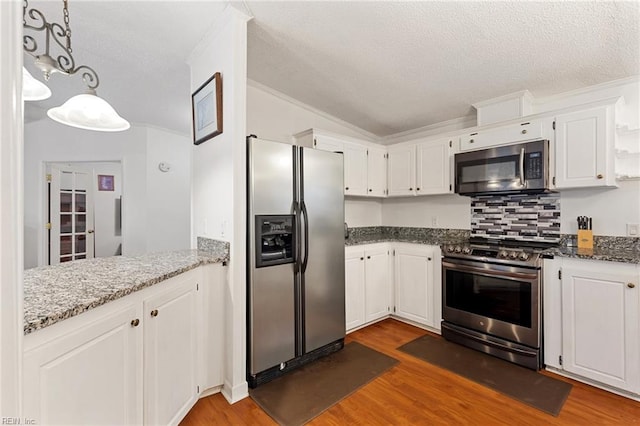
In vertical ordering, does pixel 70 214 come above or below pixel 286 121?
below

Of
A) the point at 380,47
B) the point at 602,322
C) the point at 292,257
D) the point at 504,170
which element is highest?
the point at 380,47

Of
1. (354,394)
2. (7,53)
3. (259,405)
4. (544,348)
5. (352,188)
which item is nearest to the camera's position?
(7,53)

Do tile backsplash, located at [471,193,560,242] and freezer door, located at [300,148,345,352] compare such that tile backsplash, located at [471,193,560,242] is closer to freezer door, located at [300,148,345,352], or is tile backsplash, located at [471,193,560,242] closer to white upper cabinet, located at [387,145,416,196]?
white upper cabinet, located at [387,145,416,196]

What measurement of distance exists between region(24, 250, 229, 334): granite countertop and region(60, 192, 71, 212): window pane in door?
344 cm

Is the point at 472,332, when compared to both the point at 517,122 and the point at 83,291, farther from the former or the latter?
the point at 83,291

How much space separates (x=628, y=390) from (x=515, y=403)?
0.80 m

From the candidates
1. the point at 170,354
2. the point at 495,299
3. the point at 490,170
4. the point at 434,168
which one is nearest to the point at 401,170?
the point at 434,168

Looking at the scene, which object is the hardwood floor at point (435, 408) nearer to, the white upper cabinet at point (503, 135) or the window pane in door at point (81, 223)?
the white upper cabinet at point (503, 135)

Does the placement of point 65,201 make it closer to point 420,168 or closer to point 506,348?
point 420,168

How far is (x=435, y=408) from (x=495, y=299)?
1.17 metres

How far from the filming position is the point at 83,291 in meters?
1.19

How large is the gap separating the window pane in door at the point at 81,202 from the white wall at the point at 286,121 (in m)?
3.50

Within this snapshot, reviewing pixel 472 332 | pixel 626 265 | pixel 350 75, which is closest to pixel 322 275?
pixel 472 332

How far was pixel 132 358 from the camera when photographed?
4.35 feet
